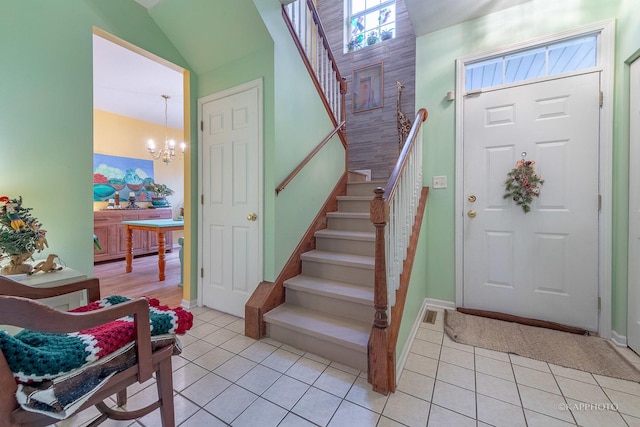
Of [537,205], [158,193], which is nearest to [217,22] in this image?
[537,205]

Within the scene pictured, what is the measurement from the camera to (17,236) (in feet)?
4.70

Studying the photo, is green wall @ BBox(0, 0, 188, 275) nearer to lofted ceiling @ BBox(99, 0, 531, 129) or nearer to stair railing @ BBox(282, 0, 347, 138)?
lofted ceiling @ BBox(99, 0, 531, 129)

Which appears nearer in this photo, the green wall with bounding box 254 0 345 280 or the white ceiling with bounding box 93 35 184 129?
the green wall with bounding box 254 0 345 280

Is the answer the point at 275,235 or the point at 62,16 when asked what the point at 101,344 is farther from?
the point at 62,16

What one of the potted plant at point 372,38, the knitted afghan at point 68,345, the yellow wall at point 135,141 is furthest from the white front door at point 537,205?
the yellow wall at point 135,141

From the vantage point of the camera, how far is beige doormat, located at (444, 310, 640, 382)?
1.69 metres

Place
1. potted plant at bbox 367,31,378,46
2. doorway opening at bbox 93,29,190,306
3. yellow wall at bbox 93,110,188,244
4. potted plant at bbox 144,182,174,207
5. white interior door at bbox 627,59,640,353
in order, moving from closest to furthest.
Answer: white interior door at bbox 627,59,640,353, doorway opening at bbox 93,29,190,306, potted plant at bbox 367,31,378,46, yellow wall at bbox 93,110,188,244, potted plant at bbox 144,182,174,207

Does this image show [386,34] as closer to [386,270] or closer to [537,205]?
[537,205]

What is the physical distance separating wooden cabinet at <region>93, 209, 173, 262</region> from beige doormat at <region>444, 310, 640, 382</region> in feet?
17.0

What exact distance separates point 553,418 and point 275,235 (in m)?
2.01

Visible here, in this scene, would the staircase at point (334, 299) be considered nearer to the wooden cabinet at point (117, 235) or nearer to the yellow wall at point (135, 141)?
the wooden cabinet at point (117, 235)

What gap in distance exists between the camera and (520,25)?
227 centimetres

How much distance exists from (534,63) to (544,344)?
7.56ft

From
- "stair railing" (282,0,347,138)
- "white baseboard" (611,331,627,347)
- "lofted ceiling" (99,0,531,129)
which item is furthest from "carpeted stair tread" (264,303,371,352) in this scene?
"lofted ceiling" (99,0,531,129)
